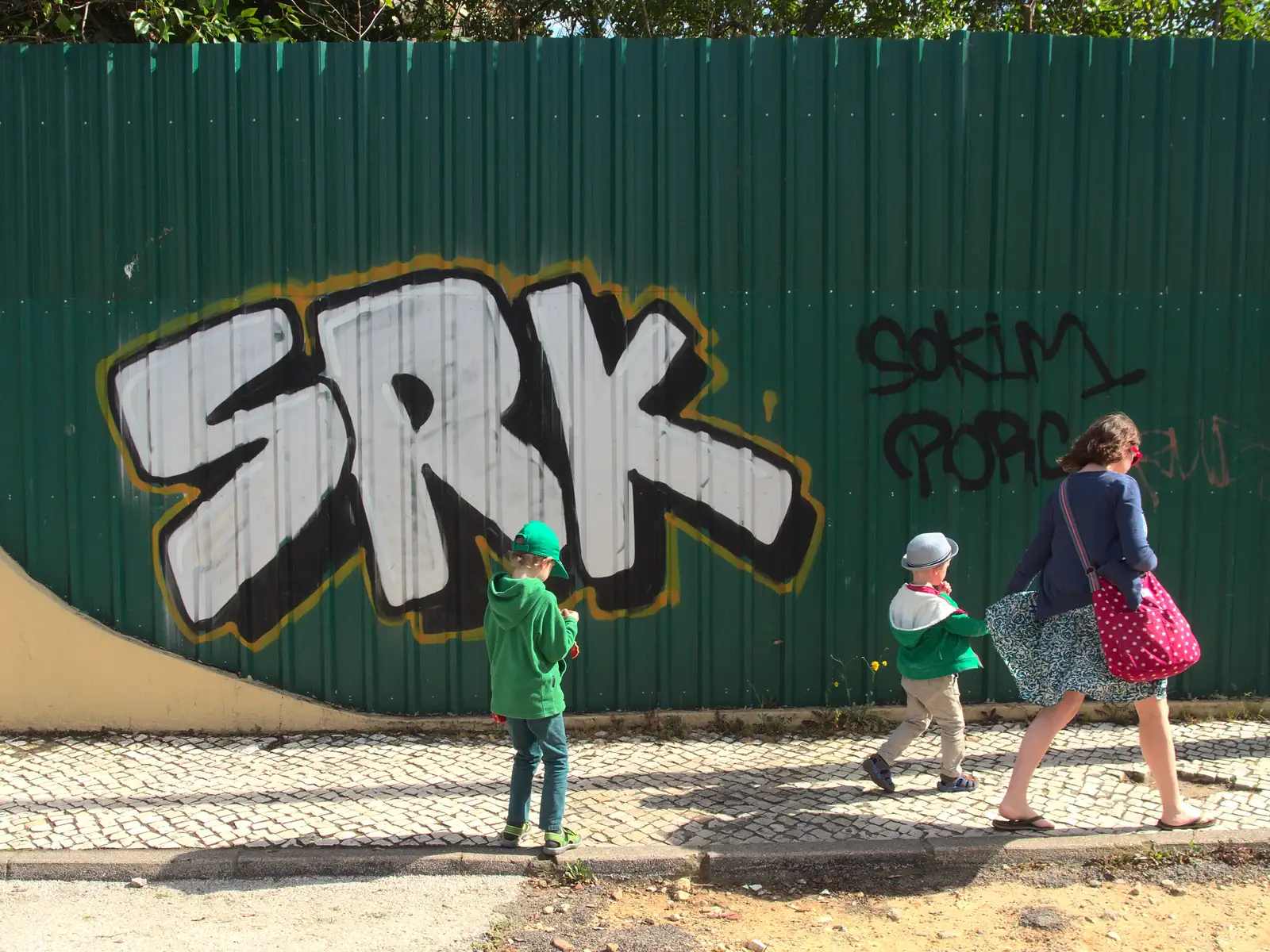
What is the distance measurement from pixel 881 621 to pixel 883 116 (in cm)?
282

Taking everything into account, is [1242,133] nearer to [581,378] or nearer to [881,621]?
[881,621]

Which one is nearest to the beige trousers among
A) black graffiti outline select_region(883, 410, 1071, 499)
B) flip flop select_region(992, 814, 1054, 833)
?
flip flop select_region(992, 814, 1054, 833)

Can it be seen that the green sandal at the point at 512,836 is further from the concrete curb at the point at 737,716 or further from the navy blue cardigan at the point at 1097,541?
the navy blue cardigan at the point at 1097,541

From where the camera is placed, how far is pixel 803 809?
15.0ft

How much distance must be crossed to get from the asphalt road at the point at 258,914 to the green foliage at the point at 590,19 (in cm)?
456

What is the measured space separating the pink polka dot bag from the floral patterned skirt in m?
0.07

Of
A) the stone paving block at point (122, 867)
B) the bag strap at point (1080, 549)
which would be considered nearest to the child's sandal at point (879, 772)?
the bag strap at point (1080, 549)

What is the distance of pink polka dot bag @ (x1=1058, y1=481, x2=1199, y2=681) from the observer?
13.1ft

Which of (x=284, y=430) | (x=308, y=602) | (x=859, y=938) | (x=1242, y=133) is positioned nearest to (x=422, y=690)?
(x=308, y=602)

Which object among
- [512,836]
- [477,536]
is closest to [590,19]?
[477,536]

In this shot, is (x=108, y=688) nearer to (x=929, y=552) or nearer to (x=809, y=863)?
(x=809, y=863)

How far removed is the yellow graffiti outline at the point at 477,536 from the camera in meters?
5.59

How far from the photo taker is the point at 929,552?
4.50 meters

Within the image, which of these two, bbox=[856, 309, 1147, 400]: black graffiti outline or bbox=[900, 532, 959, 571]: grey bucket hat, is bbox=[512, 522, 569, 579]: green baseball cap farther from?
bbox=[856, 309, 1147, 400]: black graffiti outline
